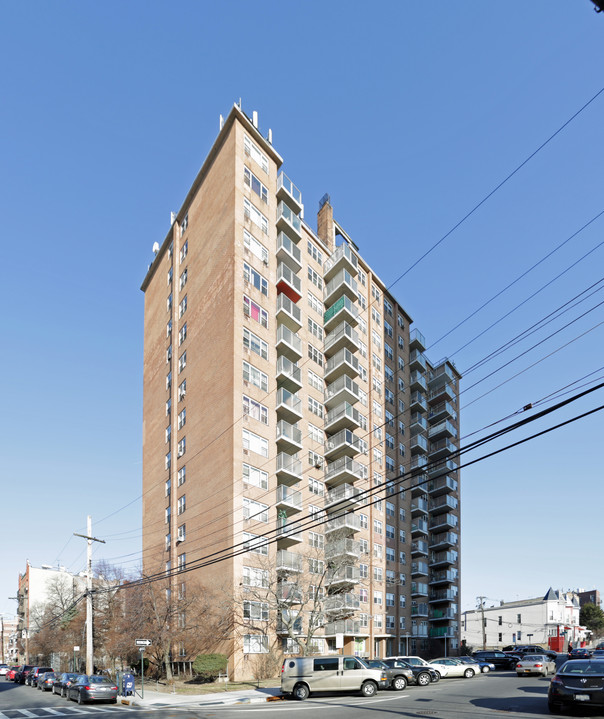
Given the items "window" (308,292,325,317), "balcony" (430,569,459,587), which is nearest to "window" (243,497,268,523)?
"window" (308,292,325,317)

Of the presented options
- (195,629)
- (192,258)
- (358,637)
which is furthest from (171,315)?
(358,637)

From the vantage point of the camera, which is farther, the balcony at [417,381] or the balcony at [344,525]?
the balcony at [417,381]

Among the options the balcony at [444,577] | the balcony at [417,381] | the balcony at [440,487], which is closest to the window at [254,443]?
the balcony at [417,381]

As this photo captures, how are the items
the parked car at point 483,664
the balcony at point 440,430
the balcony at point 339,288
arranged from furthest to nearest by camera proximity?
the balcony at point 440,430
the balcony at point 339,288
the parked car at point 483,664

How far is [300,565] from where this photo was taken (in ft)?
163

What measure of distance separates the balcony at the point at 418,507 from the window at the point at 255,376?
107 feet

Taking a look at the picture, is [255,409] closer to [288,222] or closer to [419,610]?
[288,222]

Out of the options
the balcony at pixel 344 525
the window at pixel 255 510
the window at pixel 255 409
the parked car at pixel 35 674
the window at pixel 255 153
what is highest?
the window at pixel 255 153

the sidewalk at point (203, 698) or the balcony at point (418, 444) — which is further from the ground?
the balcony at point (418, 444)

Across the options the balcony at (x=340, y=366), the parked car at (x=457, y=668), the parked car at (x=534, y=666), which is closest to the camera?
the parked car at (x=534, y=666)

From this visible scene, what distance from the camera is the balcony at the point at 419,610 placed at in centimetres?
7286

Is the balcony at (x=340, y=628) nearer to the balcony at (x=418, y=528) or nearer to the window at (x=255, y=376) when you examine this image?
the window at (x=255, y=376)

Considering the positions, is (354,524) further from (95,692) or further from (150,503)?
(95,692)

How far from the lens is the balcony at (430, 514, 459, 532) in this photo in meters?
82.2
